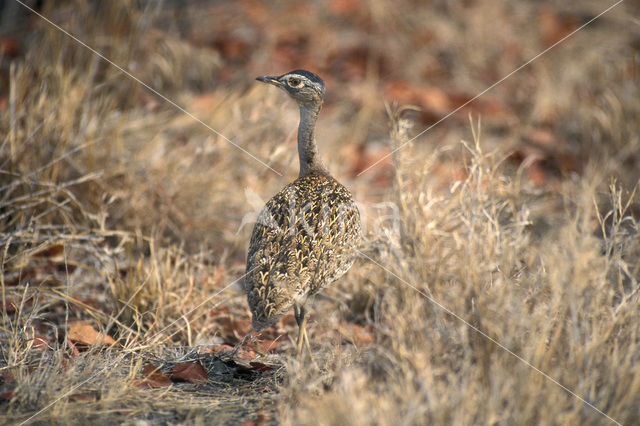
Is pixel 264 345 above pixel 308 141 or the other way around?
the other way around

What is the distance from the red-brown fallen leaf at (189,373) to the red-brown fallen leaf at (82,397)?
14.9 inches

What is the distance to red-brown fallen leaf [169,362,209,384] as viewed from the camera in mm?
2605

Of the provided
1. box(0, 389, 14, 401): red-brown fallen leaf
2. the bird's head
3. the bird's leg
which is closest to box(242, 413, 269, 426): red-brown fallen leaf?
the bird's leg

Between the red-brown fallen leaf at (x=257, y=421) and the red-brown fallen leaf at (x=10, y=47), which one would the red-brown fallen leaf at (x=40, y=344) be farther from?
the red-brown fallen leaf at (x=10, y=47)

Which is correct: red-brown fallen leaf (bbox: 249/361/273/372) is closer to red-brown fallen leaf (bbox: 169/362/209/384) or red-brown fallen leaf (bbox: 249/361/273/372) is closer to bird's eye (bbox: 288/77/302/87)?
red-brown fallen leaf (bbox: 169/362/209/384)

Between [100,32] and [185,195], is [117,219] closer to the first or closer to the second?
[185,195]

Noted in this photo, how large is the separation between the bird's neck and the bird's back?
0.16 meters

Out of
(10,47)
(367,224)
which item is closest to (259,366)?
(367,224)

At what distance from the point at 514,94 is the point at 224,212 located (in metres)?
4.51

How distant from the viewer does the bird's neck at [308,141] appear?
3188 mm

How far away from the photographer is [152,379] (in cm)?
256

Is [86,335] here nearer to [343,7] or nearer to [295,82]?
[295,82]

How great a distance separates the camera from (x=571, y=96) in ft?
22.6

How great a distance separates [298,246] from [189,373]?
70 centimetres
